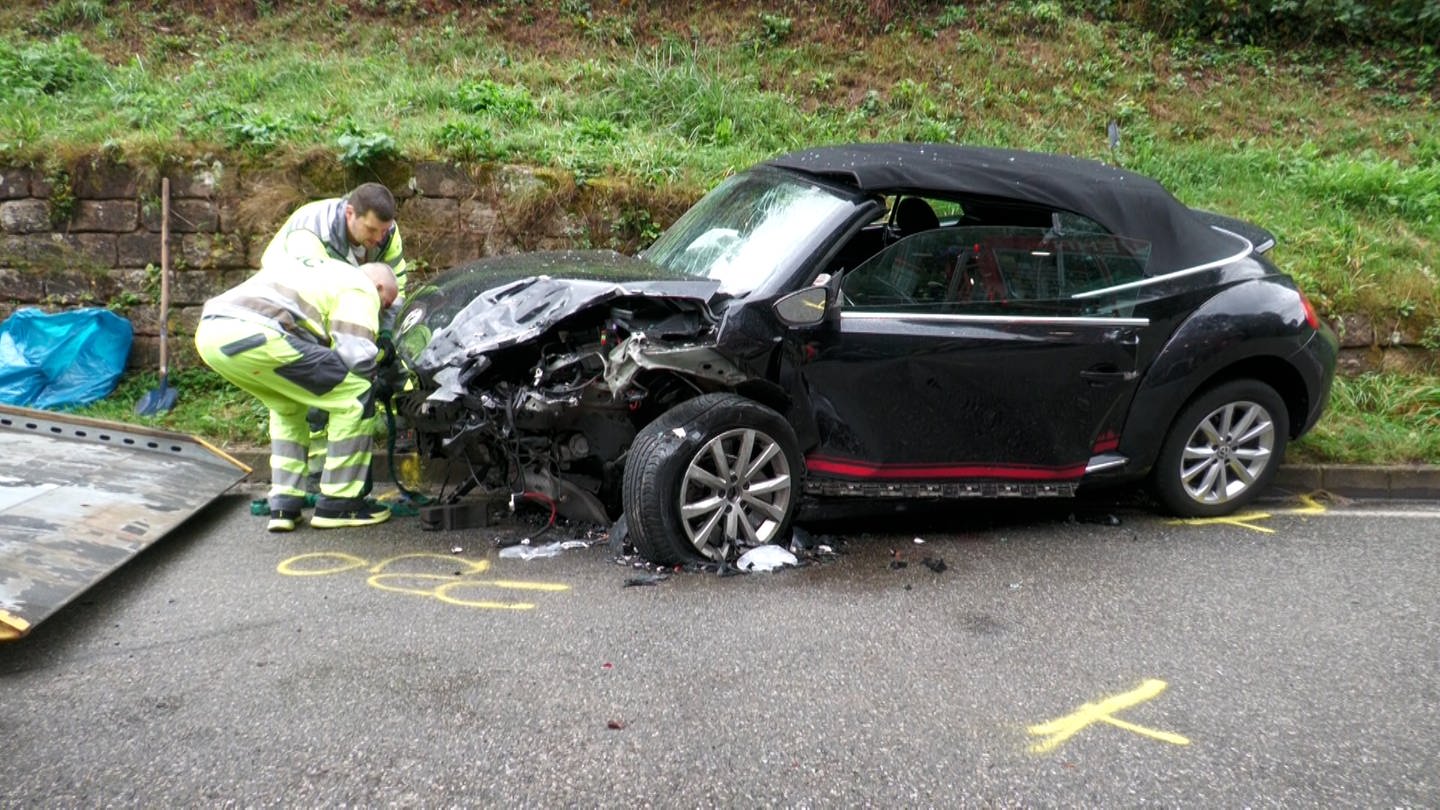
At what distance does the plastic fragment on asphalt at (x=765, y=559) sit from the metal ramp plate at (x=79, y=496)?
258 cm

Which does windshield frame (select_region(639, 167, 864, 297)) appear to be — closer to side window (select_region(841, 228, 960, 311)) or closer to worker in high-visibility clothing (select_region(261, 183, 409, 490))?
side window (select_region(841, 228, 960, 311))

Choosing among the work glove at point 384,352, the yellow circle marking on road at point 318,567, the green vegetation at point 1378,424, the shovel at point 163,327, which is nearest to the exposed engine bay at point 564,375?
the work glove at point 384,352

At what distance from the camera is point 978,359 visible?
4965 mm

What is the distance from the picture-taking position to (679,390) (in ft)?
15.7

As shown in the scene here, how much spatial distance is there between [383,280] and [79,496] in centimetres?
183

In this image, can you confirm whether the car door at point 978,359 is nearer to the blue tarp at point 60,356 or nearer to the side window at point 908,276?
the side window at point 908,276

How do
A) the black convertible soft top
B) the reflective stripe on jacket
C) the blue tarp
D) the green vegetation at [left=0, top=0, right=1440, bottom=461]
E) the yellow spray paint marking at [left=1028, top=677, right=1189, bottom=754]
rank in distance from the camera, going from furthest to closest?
the green vegetation at [left=0, top=0, right=1440, bottom=461] → the blue tarp → the reflective stripe on jacket → the black convertible soft top → the yellow spray paint marking at [left=1028, top=677, right=1189, bottom=754]

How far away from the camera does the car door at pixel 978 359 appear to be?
4.87 m

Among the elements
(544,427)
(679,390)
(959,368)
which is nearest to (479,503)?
(544,427)

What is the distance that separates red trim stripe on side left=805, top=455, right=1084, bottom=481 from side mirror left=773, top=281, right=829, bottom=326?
0.64 meters

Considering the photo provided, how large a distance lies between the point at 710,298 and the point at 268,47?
7866 millimetres

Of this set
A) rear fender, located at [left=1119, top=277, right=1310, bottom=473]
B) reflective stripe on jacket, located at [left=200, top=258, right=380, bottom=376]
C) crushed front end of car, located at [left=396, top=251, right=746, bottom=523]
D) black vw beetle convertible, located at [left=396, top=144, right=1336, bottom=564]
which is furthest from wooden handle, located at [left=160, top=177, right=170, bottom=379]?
rear fender, located at [left=1119, top=277, right=1310, bottom=473]

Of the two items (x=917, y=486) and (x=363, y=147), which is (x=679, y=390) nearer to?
(x=917, y=486)

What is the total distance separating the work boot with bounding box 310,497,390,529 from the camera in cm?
542
